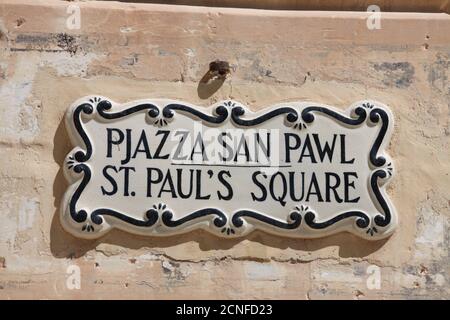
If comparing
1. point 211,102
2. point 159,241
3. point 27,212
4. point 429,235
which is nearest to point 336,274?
point 429,235

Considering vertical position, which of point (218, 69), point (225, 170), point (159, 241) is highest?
point (218, 69)

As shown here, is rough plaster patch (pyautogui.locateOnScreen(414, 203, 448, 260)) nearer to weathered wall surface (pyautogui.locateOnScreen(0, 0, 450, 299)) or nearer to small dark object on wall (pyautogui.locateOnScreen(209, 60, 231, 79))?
weathered wall surface (pyautogui.locateOnScreen(0, 0, 450, 299))

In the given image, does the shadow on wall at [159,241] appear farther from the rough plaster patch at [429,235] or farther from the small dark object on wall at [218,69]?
the small dark object on wall at [218,69]

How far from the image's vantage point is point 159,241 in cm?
563

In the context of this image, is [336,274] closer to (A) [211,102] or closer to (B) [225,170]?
(B) [225,170]

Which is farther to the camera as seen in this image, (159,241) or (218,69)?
(218,69)

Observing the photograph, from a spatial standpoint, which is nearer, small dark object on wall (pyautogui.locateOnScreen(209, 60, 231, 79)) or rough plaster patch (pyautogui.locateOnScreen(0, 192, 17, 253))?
rough plaster patch (pyautogui.locateOnScreen(0, 192, 17, 253))

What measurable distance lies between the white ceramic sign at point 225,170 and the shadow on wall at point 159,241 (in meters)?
0.04


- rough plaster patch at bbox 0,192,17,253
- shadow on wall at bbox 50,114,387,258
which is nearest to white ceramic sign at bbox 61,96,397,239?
shadow on wall at bbox 50,114,387,258

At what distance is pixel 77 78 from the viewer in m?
5.80

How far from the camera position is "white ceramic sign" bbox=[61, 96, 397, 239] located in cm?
562

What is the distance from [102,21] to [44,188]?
34.3 inches

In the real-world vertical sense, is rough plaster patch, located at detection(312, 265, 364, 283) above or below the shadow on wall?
below

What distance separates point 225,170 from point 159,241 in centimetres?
46
